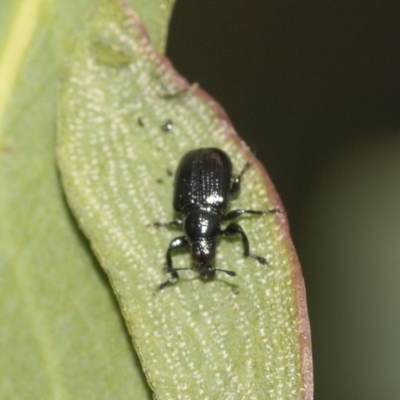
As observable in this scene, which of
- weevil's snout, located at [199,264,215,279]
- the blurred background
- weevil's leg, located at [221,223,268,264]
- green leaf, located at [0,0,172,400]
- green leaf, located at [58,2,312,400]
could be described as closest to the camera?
green leaf, located at [58,2,312,400]

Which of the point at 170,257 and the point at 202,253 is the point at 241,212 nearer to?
the point at 202,253

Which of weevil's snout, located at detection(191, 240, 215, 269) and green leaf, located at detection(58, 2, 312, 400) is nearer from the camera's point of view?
Result: green leaf, located at detection(58, 2, 312, 400)

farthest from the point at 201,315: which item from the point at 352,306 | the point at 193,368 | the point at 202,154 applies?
the point at 352,306

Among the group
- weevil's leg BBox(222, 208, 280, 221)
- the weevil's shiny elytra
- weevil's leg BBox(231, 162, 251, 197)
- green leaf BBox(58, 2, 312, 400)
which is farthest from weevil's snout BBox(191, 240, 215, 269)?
weevil's leg BBox(231, 162, 251, 197)

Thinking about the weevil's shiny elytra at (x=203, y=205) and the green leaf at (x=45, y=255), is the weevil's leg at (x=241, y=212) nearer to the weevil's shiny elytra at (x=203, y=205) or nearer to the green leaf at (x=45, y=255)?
the weevil's shiny elytra at (x=203, y=205)

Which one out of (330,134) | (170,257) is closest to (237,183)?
(170,257)

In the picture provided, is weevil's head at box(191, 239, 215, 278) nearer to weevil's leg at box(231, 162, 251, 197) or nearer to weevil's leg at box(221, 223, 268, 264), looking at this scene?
weevil's leg at box(221, 223, 268, 264)

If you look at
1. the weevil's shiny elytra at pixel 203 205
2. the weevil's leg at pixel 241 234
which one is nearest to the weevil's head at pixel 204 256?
the weevil's shiny elytra at pixel 203 205
